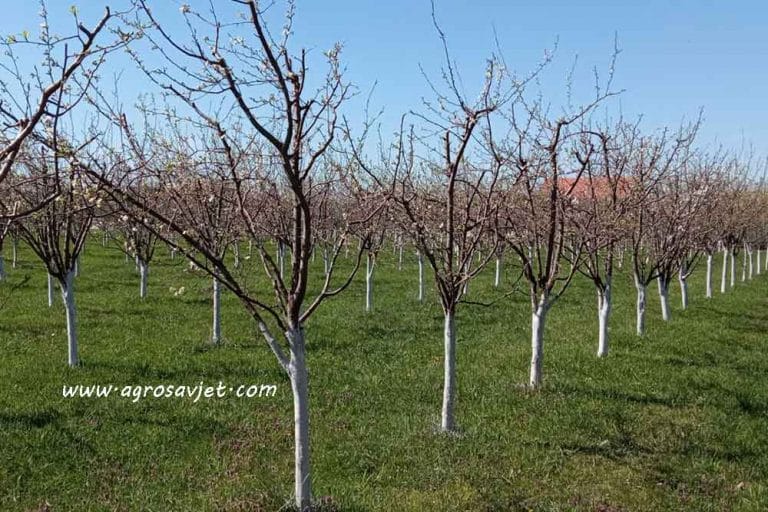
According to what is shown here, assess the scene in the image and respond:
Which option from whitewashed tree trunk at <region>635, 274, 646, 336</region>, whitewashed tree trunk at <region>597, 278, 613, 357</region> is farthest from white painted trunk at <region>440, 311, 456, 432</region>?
whitewashed tree trunk at <region>635, 274, 646, 336</region>

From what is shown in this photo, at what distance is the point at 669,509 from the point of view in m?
4.36

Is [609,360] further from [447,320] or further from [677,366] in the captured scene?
[447,320]

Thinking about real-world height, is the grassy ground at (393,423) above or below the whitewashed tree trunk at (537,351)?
below

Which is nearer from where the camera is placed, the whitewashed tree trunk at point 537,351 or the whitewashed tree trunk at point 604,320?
the whitewashed tree trunk at point 537,351

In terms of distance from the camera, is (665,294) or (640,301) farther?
(665,294)

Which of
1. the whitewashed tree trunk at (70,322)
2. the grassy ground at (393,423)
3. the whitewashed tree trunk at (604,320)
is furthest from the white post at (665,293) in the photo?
the whitewashed tree trunk at (70,322)

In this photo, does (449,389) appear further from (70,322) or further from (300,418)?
(70,322)

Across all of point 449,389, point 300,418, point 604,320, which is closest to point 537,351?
point 449,389

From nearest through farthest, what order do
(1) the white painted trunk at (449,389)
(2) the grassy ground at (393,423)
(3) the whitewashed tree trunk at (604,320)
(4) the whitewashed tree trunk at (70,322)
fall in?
(2) the grassy ground at (393,423), (1) the white painted trunk at (449,389), (4) the whitewashed tree trunk at (70,322), (3) the whitewashed tree trunk at (604,320)

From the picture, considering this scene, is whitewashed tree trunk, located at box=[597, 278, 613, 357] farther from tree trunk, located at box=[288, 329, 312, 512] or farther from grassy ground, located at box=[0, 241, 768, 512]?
tree trunk, located at box=[288, 329, 312, 512]

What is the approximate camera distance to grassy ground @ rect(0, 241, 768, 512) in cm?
454

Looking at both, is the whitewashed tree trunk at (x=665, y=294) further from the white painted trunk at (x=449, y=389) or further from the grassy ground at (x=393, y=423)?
the white painted trunk at (x=449, y=389)

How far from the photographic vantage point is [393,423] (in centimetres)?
593

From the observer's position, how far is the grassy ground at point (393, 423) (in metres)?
4.54
